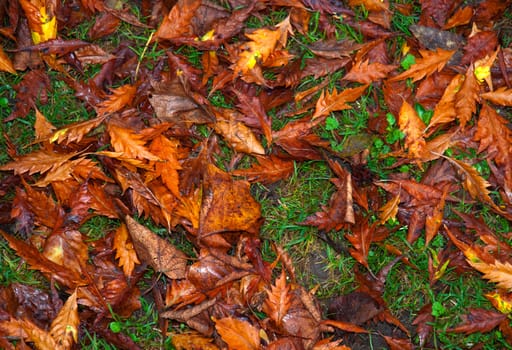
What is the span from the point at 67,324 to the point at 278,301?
943 millimetres

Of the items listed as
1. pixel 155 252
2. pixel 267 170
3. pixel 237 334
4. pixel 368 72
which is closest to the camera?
pixel 237 334

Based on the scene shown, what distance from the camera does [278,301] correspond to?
2.49 m

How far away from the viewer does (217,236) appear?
2541mm

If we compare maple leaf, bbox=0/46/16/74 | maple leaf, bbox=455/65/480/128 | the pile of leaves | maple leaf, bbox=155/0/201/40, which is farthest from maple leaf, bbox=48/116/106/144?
maple leaf, bbox=455/65/480/128

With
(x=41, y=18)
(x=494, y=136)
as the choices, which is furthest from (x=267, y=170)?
(x=41, y=18)

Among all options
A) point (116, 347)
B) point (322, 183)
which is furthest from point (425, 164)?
point (116, 347)

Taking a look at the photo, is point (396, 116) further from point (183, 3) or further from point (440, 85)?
point (183, 3)

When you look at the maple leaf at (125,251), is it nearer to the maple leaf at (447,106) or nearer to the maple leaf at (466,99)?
the maple leaf at (447,106)

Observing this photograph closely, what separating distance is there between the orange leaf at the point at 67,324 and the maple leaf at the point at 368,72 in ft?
5.55

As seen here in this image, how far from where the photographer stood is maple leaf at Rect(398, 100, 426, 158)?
2.68 meters

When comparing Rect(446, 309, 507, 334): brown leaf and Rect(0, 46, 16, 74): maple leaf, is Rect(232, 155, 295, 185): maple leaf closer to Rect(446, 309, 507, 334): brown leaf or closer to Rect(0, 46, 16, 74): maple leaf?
Rect(446, 309, 507, 334): brown leaf

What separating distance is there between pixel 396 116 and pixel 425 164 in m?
0.28

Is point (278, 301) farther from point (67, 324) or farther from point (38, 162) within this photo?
point (38, 162)

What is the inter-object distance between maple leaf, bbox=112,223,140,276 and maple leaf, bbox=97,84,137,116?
559mm
